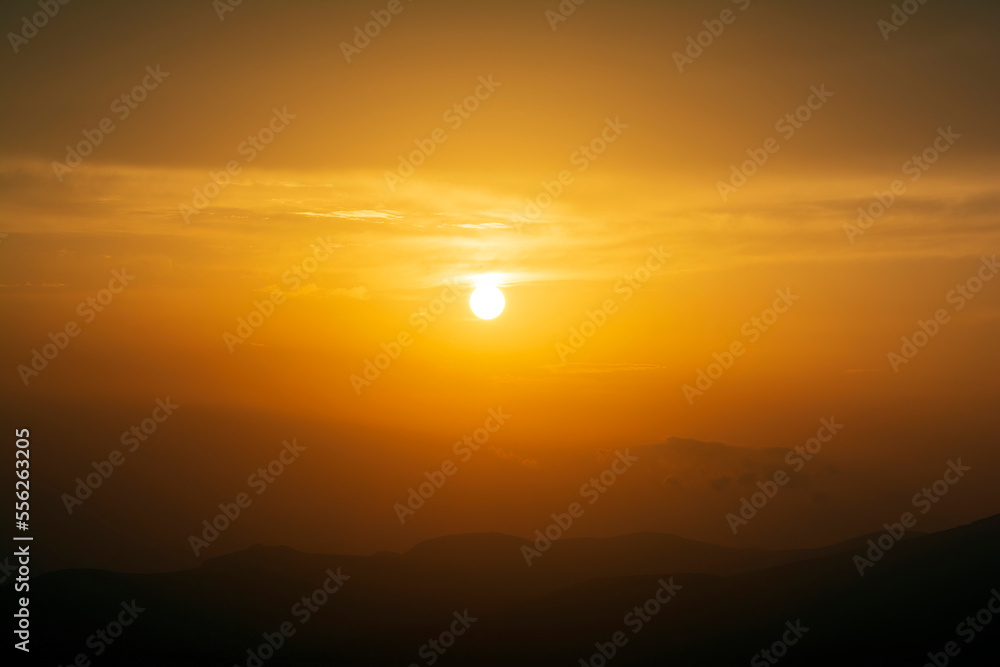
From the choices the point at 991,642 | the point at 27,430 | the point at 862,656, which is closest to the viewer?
the point at 27,430

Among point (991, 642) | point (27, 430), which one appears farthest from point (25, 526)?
point (991, 642)

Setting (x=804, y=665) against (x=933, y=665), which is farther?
(x=804, y=665)

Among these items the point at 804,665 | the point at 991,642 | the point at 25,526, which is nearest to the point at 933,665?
the point at 991,642

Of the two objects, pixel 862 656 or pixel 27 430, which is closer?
pixel 27 430

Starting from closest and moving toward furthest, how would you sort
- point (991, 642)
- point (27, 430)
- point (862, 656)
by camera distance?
point (27, 430) < point (991, 642) < point (862, 656)

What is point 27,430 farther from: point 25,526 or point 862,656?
point 862,656

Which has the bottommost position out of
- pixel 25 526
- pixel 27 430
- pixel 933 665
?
pixel 933 665

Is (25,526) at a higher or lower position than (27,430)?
lower

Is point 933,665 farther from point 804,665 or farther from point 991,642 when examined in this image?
point 804,665

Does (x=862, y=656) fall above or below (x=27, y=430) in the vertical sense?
below
